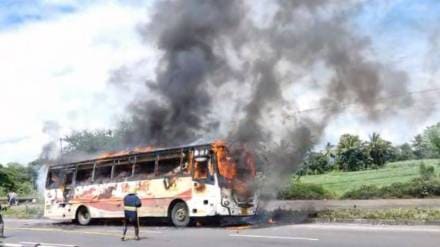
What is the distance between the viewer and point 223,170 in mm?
16328

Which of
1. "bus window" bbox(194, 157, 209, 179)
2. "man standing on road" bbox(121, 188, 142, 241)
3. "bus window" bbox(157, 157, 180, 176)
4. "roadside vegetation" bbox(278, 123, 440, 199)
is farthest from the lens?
"roadside vegetation" bbox(278, 123, 440, 199)

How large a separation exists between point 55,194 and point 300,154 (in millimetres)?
10123

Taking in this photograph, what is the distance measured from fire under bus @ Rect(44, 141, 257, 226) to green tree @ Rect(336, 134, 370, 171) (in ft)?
59.2

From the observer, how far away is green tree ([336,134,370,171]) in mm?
34156

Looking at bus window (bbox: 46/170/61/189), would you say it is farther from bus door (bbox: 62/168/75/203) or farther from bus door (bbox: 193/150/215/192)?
bus door (bbox: 193/150/215/192)

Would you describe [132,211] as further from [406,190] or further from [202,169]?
[406,190]

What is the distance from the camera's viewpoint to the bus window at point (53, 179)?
71.3 feet

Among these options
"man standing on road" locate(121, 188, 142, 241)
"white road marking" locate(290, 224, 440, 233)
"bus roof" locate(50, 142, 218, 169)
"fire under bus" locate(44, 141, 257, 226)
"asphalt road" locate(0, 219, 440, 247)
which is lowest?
"asphalt road" locate(0, 219, 440, 247)

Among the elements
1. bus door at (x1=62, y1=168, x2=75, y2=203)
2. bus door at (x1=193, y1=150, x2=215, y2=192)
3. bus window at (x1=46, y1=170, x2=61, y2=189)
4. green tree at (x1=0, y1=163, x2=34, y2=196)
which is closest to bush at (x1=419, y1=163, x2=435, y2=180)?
bus door at (x1=193, y1=150, x2=215, y2=192)

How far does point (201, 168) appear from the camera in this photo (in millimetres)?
16578

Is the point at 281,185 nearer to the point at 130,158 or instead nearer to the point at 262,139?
the point at 262,139

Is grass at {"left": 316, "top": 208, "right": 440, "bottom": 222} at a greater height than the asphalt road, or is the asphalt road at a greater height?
grass at {"left": 316, "top": 208, "right": 440, "bottom": 222}

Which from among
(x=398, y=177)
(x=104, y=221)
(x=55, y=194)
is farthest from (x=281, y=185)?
(x=398, y=177)

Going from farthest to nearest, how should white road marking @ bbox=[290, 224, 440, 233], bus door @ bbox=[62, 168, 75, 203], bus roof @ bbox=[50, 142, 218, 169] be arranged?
1. bus door @ bbox=[62, 168, 75, 203]
2. bus roof @ bbox=[50, 142, 218, 169]
3. white road marking @ bbox=[290, 224, 440, 233]
